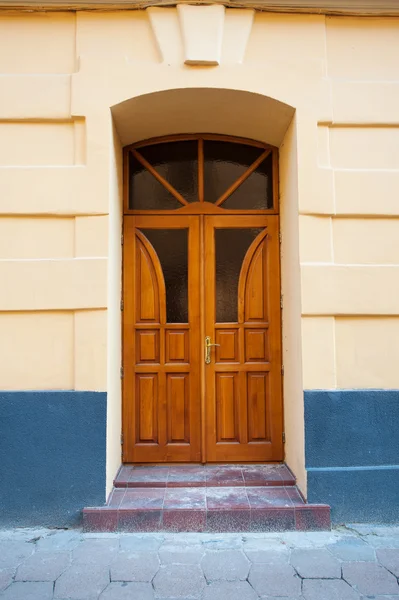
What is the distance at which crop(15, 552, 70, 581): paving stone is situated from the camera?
2918mm

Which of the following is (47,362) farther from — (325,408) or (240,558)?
(325,408)

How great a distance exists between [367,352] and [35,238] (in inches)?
123

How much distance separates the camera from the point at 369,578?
2896 mm

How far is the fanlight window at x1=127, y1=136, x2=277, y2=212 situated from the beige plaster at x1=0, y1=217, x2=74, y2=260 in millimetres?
972

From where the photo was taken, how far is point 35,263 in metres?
3.71

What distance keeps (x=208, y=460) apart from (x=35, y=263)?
8.34 feet

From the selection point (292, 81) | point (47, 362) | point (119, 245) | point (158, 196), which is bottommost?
point (47, 362)

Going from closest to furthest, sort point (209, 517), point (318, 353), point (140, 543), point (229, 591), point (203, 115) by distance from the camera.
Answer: point (229, 591) → point (140, 543) → point (209, 517) → point (318, 353) → point (203, 115)

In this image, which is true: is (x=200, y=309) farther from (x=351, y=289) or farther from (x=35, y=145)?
(x=35, y=145)

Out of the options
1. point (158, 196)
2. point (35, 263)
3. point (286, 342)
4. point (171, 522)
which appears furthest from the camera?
point (158, 196)

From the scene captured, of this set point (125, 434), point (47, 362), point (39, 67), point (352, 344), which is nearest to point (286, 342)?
point (352, 344)

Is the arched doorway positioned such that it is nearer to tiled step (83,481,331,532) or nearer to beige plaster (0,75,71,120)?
tiled step (83,481,331,532)

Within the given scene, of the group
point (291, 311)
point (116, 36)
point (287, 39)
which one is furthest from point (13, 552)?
point (287, 39)

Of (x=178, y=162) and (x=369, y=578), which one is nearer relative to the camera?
(x=369, y=578)
